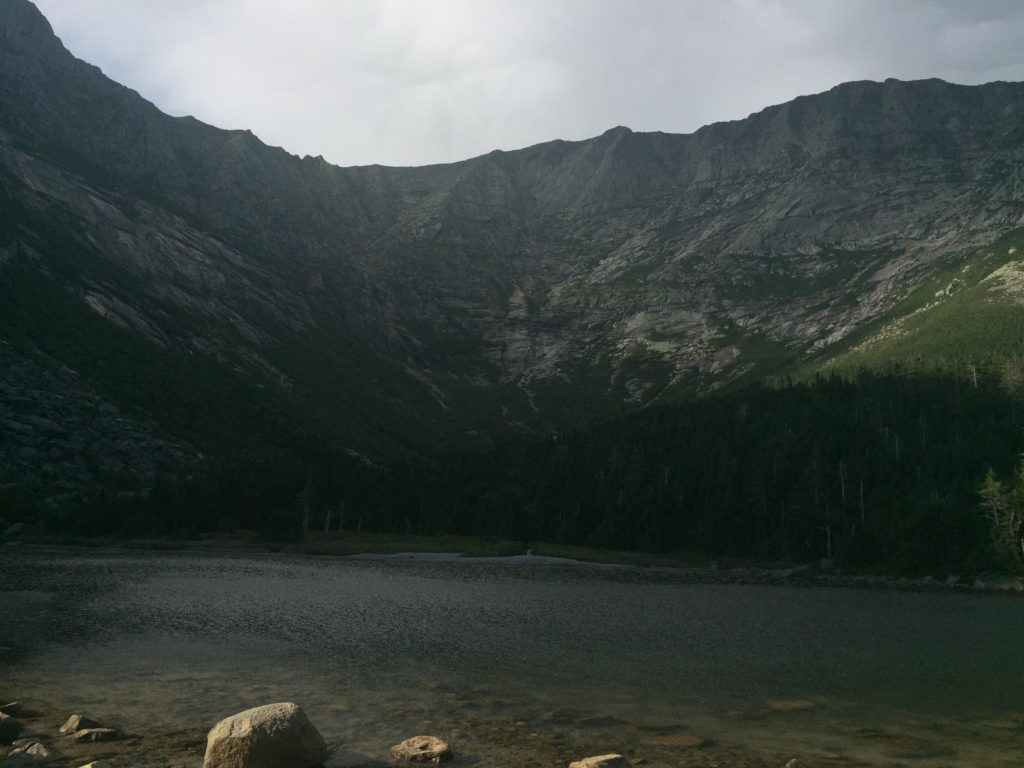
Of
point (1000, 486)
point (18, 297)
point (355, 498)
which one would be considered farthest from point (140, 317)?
point (1000, 486)

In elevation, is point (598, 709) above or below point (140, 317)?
below

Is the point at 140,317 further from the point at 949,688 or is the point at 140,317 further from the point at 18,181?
the point at 949,688

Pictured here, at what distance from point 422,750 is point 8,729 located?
35.9ft

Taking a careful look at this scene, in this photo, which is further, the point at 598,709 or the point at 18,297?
the point at 18,297

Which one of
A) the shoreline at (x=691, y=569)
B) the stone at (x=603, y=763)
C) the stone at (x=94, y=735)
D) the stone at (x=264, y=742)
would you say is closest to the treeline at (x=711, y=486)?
the shoreline at (x=691, y=569)

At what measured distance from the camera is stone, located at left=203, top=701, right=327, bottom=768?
16172mm

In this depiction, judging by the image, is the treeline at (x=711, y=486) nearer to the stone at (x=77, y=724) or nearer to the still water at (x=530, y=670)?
the still water at (x=530, y=670)

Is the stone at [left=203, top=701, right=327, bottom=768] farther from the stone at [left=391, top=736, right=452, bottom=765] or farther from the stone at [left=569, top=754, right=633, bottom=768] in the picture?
the stone at [left=569, top=754, right=633, bottom=768]

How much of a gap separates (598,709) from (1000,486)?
270 ft

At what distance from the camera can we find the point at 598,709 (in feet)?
82.0

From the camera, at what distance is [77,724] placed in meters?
19.7

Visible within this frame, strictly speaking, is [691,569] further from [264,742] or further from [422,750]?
[264,742]

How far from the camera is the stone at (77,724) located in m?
19.5

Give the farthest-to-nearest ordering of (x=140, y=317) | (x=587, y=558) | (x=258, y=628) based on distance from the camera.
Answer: (x=140, y=317), (x=587, y=558), (x=258, y=628)
